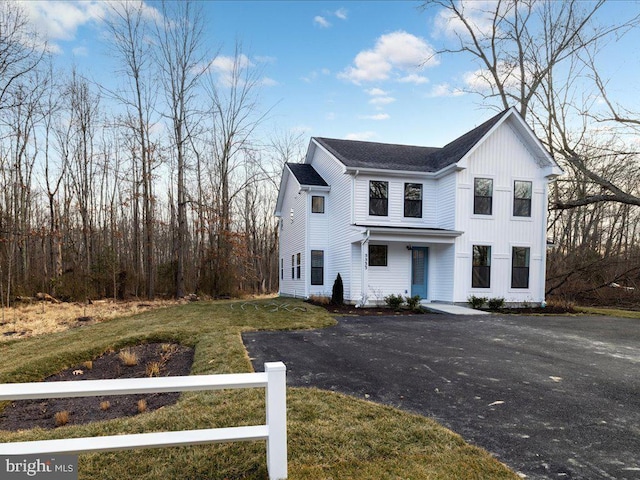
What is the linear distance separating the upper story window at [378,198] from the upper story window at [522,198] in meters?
5.13

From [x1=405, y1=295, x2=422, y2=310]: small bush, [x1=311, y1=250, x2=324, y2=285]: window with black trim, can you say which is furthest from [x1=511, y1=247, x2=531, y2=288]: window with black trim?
[x1=311, y1=250, x2=324, y2=285]: window with black trim

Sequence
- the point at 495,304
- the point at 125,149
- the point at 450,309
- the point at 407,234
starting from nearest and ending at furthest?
the point at 450,309 < the point at 407,234 < the point at 495,304 < the point at 125,149

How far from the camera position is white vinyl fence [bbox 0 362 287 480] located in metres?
2.05

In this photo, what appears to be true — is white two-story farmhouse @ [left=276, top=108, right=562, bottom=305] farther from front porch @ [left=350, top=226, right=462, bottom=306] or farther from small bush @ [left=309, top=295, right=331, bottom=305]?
small bush @ [left=309, top=295, right=331, bottom=305]

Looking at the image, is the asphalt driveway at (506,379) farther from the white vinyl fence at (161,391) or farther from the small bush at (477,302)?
the small bush at (477,302)

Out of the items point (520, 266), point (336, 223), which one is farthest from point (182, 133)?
point (520, 266)

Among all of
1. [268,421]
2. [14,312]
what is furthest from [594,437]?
[14,312]

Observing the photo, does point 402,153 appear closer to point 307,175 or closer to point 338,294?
point 307,175

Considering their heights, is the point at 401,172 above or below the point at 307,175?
below

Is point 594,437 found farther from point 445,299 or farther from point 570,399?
point 445,299

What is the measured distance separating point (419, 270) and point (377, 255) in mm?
1971

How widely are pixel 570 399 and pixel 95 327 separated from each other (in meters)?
11.0

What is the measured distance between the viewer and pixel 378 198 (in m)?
14.2

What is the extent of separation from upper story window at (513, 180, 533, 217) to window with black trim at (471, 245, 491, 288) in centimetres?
204
